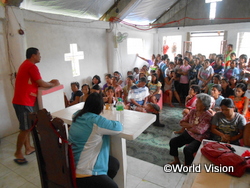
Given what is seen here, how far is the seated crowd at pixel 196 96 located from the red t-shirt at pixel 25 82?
47.8 inches

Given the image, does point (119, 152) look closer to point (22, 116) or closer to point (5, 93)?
point (22, 116)

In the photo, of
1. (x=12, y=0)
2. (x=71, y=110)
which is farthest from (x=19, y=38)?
(x=71, y=110)

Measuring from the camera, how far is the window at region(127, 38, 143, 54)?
697cm

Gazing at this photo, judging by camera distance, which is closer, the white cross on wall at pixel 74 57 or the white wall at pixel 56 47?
the white wall at pixel 56 47

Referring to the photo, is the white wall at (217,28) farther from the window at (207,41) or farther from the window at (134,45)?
the window at (134,45)

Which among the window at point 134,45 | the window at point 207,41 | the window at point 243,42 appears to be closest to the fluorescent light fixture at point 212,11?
the window at point 207,41

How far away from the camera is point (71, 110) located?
233cm

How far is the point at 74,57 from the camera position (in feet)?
15.6

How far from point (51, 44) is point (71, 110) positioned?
2.45 metres

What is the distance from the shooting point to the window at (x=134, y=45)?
6.97 meters

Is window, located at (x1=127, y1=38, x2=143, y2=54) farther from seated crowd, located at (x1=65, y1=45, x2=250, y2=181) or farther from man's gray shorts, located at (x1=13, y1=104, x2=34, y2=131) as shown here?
man's gray shorts, located at (x1=13, y1=104, x2=34, y2=131)

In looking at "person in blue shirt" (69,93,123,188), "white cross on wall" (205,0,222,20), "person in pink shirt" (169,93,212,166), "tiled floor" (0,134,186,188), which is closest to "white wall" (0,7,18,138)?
"tiled floor" (0,134,186,188)

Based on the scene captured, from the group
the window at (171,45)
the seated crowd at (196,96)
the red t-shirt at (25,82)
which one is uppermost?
the window at (171,45)

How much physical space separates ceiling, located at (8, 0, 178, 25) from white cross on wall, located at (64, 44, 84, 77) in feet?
2.73
